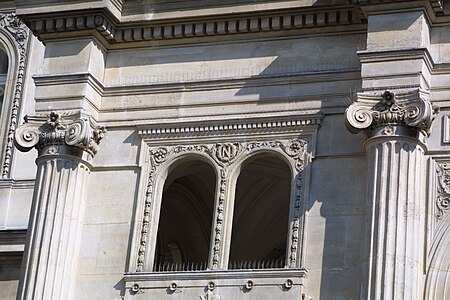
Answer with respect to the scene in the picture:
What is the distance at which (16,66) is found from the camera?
1330 inches

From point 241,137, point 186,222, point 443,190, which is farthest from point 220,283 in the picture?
point 186,222

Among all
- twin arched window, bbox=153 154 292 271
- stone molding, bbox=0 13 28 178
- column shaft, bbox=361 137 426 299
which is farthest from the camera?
stone molding, bbox=0 13 28 178

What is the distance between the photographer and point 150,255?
26.5 meters

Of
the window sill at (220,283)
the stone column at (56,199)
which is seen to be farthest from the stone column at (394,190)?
the stone column at (56,199)

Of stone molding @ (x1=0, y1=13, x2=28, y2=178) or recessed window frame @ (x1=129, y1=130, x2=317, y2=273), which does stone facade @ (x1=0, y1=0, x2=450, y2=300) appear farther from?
stone molding @ (x1=0, y1=13, x2=28, y2=178)

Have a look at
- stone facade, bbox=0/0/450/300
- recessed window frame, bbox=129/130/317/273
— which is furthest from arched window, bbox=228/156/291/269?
recessed window frame, bbox=129/130/317/273

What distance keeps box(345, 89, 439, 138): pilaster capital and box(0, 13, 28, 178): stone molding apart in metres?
10.1

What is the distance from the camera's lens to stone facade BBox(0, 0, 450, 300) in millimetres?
25016

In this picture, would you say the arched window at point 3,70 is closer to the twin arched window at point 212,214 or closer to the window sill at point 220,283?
the twin arched window at point 212,214

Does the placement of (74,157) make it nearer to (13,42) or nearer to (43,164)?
(43,164)

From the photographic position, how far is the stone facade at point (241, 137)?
82.1 feet

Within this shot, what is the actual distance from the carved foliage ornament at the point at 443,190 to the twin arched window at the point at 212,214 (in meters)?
6.03

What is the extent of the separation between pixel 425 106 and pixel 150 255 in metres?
5.51

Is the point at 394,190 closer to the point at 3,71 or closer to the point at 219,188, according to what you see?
the point at 219,188
